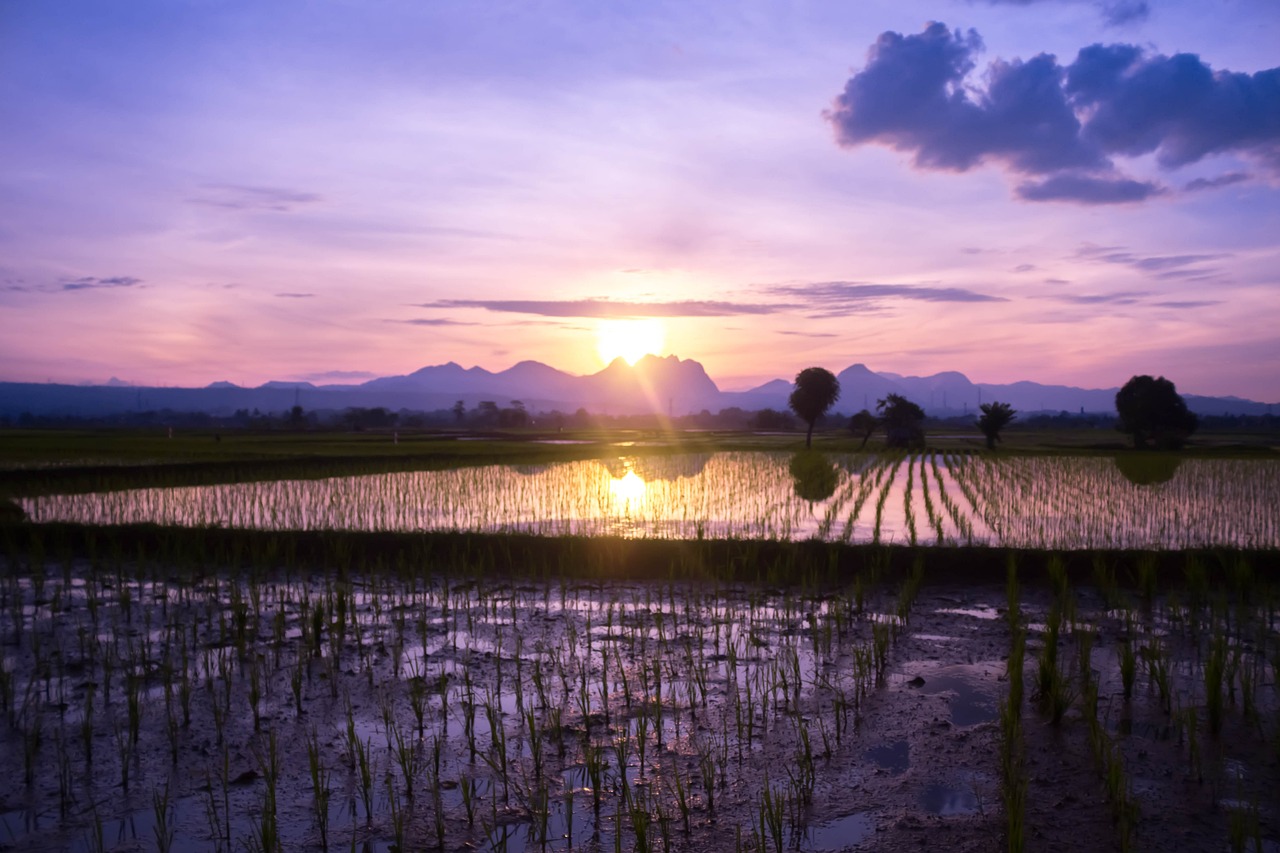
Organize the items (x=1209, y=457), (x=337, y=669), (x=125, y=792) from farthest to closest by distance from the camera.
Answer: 1. (x=1209, y=457)
2. (x=337, y=669)
3. (x=125, y=792)

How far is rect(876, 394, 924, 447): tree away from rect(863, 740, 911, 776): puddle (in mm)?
31913

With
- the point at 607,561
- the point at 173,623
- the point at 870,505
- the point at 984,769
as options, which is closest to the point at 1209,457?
the point at 870,505

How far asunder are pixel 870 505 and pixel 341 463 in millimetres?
13744

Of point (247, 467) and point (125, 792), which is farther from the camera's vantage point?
point (247, 467)

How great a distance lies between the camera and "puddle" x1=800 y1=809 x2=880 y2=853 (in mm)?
3205

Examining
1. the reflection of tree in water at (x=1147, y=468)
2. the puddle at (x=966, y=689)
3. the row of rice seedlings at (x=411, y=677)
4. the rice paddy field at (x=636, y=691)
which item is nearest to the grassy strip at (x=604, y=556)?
the rice paddy field at (x=636, y=691)

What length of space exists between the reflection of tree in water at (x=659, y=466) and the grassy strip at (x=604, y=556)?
938 centimetres

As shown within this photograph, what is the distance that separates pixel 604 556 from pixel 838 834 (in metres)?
5.52

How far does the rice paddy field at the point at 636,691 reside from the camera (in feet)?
11.0

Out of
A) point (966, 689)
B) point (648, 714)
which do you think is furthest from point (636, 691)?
point (966, 689)

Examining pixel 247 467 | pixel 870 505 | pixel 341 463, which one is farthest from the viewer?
pixel 341 463

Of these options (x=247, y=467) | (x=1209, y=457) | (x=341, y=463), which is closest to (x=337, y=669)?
(x=247, y=467)

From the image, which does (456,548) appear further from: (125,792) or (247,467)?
(247,467)

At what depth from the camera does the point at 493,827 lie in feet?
10.8
